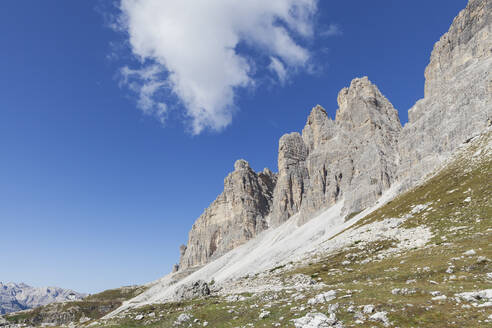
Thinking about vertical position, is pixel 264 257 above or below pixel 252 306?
above

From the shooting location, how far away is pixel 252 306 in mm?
29234

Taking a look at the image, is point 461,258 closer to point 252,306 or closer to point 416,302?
point 416,302

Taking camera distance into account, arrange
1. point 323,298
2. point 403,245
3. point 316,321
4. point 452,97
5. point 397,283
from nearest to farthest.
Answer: point 316,321
point 323,298
point 397,283
point 403,245
point 452,97

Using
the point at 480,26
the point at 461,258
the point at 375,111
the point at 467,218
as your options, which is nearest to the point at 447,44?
the point at 480,26

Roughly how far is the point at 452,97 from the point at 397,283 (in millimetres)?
119704

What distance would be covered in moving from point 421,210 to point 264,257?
7588 centimetres

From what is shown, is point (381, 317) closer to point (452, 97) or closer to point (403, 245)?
point (403, 245)

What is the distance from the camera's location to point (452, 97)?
120 metres

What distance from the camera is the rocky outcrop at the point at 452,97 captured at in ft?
347

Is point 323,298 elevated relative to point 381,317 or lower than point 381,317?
elevated

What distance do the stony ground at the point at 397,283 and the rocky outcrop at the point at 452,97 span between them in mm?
45088

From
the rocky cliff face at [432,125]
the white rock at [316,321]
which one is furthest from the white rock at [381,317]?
the rocky cliff face at [432,125]

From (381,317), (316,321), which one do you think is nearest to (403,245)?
(381,317)

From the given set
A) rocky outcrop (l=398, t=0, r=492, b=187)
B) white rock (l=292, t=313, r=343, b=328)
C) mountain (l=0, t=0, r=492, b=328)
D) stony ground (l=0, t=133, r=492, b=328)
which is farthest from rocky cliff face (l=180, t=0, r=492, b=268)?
white rock (l=292, t=313, r=343, b=328)
